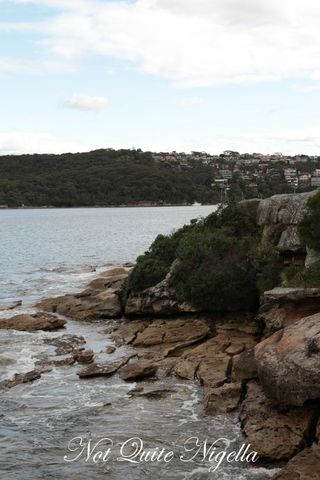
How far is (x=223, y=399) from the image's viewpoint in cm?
1661

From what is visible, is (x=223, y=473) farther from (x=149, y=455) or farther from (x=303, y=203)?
(x=303, y=203)

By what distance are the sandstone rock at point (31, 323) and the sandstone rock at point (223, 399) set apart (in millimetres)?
12823

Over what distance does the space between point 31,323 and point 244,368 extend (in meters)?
13.9

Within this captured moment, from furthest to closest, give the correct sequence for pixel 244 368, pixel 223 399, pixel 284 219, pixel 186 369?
pixel 284 219 → pixel 186 369 → pixel 244 368 → pixel 223 399

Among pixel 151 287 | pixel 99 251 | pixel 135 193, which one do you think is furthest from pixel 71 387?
pixel 135 193

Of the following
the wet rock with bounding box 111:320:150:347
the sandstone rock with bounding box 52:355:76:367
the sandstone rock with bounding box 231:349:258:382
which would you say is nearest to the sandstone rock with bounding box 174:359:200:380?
the sandstone rock with bounding box 231:349:258:382

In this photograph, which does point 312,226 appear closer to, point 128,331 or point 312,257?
point 312,257

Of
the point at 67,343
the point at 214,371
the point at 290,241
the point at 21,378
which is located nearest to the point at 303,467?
the point at 214,371

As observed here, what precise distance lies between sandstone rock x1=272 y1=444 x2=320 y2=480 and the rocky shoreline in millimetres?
21

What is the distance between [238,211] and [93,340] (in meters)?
11.7

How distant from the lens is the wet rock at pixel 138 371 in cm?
1953

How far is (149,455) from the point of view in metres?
13.8

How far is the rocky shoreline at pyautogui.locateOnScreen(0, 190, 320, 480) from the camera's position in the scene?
552 inches

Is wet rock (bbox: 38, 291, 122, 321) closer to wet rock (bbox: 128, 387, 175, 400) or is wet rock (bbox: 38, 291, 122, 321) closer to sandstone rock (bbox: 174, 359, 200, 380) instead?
sandstone rock (bbox: 174, 359, 200, 380)
